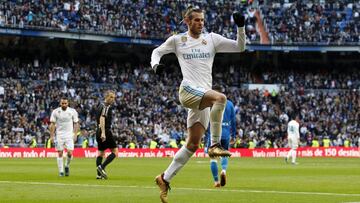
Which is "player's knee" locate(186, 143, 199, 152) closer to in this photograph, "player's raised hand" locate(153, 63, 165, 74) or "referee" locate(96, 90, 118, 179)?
"player's raised hand" locate(153, 63, 165, 74)

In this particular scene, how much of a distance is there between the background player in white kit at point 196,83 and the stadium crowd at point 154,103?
1559 inches

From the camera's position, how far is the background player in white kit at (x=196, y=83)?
42.0 feet

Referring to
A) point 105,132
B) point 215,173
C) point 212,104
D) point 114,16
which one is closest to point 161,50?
point 212,104

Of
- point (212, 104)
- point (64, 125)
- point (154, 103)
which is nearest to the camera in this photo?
point (212, 104)

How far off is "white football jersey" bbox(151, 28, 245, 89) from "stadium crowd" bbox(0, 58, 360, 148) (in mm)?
39507

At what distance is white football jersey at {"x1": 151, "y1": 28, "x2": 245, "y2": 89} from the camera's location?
1333 cm

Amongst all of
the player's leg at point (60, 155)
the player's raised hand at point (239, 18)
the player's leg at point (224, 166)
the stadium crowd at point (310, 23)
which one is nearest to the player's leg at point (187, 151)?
the player's raised hand at point (239, 18)

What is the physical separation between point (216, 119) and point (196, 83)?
2.62ft

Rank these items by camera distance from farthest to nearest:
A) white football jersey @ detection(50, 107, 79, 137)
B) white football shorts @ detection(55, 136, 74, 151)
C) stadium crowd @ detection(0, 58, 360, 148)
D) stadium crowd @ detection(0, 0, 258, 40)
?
1. stadium crowd @ detection(0, 0, 258, 40)
2. stadium crowd @ detection(0, 58, 360, 148)
3. white football jersey @ detection(50, 107, 79, 137)
4. white football shorts @ detection(55, 136, 74, 151)

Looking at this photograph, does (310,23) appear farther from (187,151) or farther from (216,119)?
(216,119)

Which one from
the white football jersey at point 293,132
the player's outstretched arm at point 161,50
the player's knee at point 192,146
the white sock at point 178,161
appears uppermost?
the player's outstretched arm at point 161,50

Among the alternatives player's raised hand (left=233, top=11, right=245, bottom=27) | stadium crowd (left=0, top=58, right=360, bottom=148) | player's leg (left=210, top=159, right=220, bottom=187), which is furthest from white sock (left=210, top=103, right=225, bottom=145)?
stadium crowd (left=0, top=58, right=360, bottom=148)

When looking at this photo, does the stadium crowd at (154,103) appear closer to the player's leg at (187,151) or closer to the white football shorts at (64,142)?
the white football shorts at (64,142)

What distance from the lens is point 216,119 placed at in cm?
1279
